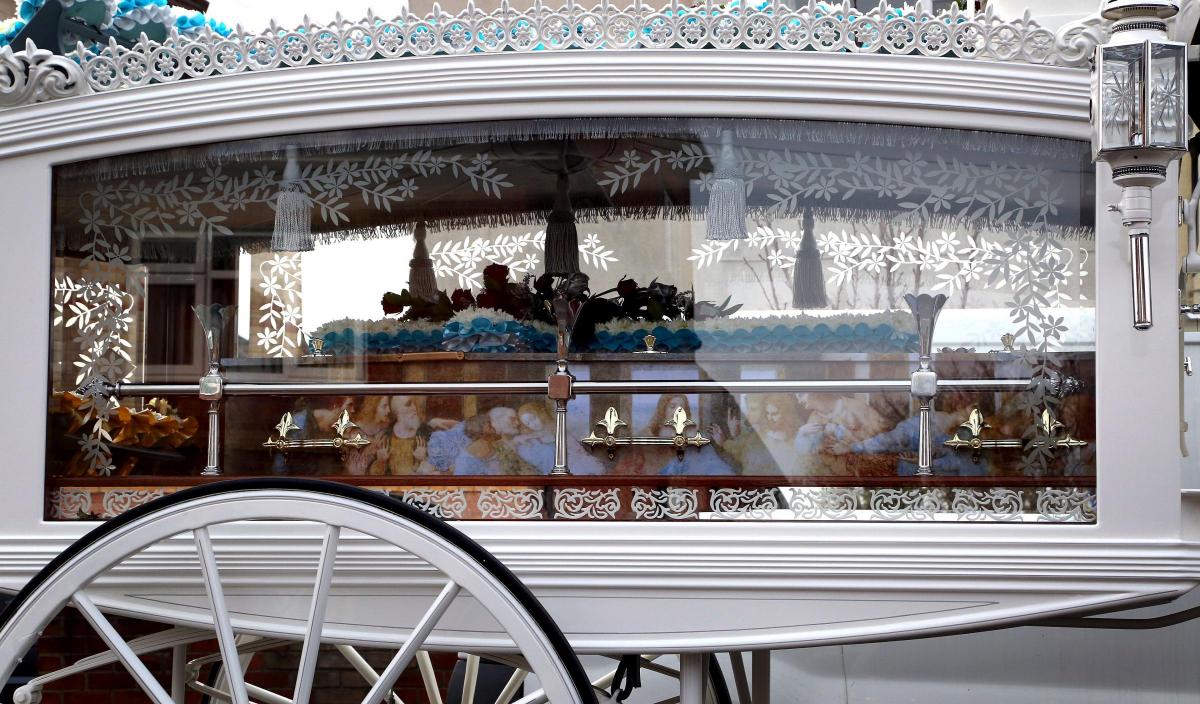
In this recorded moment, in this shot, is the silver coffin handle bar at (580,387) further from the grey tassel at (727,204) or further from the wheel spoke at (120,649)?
the wheel spoke at (120,649)

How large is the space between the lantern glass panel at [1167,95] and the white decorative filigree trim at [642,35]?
17 centimetres

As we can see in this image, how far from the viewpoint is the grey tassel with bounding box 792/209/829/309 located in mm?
1910

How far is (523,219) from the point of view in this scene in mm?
1967

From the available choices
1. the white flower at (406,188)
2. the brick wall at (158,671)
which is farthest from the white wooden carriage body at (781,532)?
the brick wall at (158,671)

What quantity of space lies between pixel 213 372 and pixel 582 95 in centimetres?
86

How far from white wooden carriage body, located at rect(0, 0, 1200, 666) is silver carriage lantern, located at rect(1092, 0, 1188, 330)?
124 millimetres

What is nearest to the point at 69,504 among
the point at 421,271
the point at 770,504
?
the point at 421,271

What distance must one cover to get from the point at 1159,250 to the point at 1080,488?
1.35ft

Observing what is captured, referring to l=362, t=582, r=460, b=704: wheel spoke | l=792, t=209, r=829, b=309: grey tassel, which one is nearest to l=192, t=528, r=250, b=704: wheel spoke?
l=362, t=582, r=460, b=704: wheel spoke

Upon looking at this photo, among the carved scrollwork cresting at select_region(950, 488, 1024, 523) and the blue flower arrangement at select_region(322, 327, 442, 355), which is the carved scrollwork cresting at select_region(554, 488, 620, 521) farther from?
the carved scrollwork cresting at select_region(950, 488, 1024, 523)

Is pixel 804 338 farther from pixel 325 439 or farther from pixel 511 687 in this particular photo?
pixel 511 687

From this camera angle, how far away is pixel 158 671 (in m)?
2.96

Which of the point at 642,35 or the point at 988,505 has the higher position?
the point at 642,35

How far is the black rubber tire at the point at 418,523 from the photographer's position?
161 centimetres
